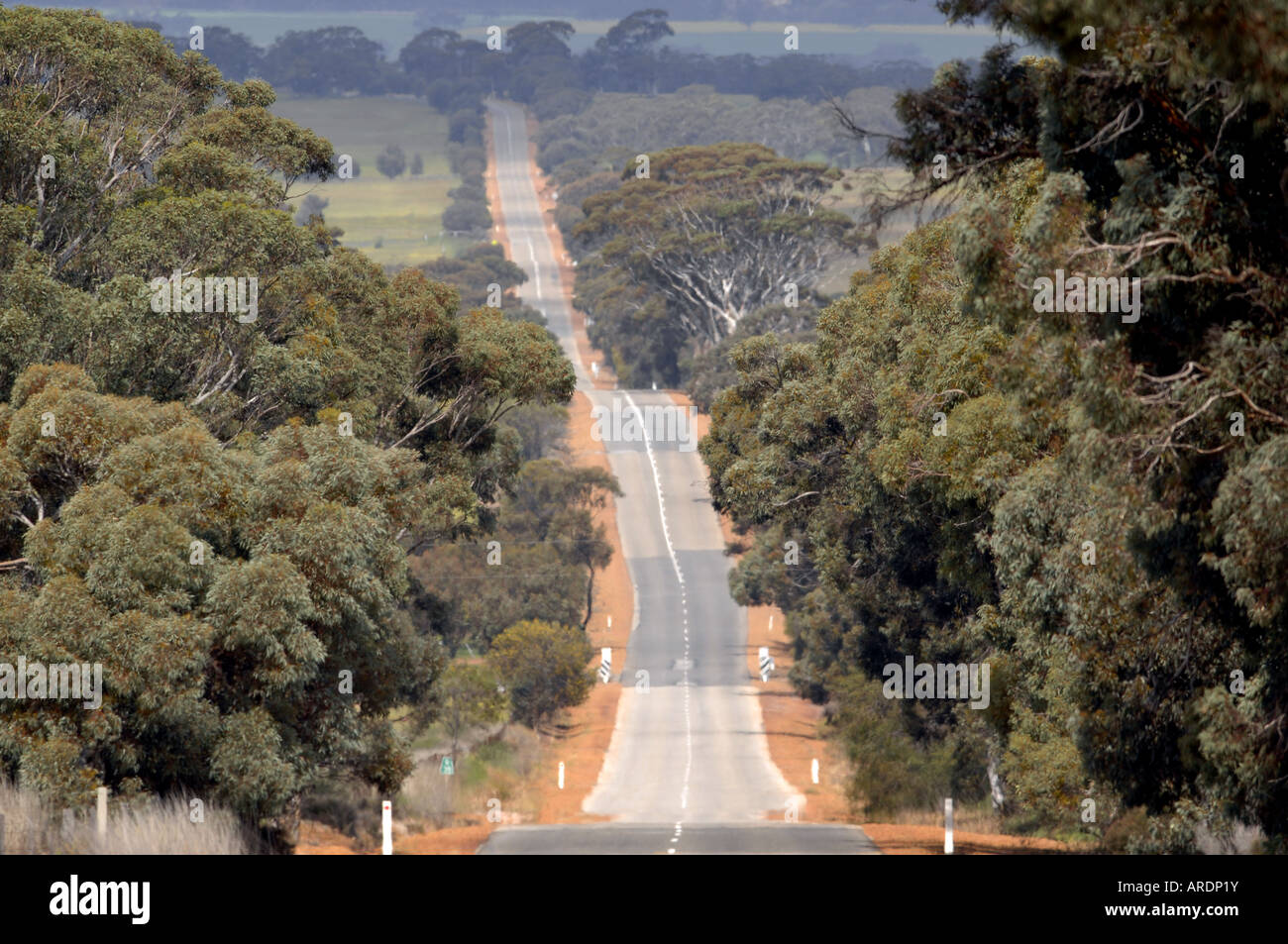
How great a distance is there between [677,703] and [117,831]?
131 ft

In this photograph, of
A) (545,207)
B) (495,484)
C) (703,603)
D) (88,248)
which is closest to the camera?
(88,248)

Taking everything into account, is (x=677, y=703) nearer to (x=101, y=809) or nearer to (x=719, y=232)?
(x=101, y=809)

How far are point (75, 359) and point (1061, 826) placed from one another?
59.5 ft

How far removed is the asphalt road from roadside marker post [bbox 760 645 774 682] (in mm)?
498

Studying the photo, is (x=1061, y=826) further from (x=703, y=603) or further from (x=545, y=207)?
(x=545, y=207)

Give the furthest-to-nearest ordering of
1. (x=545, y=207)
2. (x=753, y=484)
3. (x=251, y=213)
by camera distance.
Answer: (x=545, y=207), (x=753, y=484), (x=251, y=213)

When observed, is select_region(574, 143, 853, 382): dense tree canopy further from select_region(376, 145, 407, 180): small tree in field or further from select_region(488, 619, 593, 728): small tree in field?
select_region(376, 145, 407, 180): small tree in field

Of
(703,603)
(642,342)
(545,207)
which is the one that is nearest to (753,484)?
(703,603)

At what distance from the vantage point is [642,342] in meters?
104

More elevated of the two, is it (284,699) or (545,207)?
(545,207)

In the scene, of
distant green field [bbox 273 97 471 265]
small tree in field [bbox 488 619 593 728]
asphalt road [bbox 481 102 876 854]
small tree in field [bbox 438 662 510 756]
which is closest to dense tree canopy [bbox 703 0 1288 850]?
asphalt road [bbox 481 102 876 854]

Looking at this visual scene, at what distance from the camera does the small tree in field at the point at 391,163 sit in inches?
7603

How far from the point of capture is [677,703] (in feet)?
182

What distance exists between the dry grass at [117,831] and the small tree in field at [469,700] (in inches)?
1080
